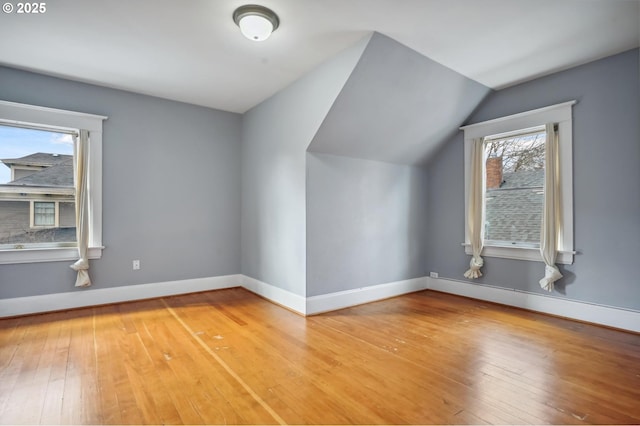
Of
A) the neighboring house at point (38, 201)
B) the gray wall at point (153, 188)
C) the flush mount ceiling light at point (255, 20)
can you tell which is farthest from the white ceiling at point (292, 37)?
the neighboring house at point (38, 201)

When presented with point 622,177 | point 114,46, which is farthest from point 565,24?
point 114,46

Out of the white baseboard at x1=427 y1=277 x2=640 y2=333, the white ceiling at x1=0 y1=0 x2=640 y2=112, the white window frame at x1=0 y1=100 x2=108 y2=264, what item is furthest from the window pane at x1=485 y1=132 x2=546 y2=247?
the white window frame at x1=0 y1=100 x2=108 y2=264

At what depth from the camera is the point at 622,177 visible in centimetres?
313

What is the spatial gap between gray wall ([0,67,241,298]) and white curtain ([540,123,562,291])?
398cm

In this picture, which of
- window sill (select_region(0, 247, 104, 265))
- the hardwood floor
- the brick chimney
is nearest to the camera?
the hardwood floor

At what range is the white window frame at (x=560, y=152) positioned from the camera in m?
3.44

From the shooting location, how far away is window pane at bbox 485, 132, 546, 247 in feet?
12.4

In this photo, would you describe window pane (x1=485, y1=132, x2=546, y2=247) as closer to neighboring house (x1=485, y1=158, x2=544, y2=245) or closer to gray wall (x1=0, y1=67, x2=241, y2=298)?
neighboring house (x1=485, y1=158, x2=544, y2=245)

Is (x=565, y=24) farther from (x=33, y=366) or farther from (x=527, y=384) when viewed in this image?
(x=33, y=366)

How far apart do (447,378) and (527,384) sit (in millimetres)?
507

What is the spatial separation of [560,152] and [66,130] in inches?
219

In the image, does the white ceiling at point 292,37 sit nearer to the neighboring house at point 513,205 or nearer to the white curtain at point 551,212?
the white curtain at point 551,212

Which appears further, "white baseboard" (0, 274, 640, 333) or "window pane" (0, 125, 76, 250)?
"window pane" (0, 125, 76, 250)

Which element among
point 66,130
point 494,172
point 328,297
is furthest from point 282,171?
point 494,172
